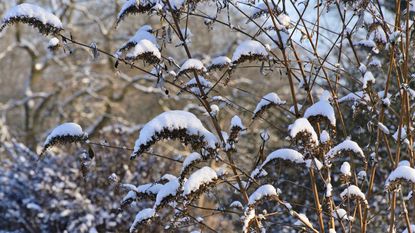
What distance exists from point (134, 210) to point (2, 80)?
2173cm

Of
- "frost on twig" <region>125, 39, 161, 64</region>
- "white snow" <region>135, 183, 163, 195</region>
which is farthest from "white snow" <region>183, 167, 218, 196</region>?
"white snow" <region>135, 183, 163, 195</region>

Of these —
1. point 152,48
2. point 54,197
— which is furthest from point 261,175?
point 54,197

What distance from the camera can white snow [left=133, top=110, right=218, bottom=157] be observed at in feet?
7.05

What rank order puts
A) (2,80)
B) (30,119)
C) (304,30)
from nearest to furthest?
(304,30)
(30,119)
(2,80)

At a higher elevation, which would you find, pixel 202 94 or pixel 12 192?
pixel 12 192

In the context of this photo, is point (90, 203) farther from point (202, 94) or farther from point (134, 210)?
point (202, 94)

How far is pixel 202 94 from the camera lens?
2.53 m

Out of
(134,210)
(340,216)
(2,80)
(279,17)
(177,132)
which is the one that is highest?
(2,80)

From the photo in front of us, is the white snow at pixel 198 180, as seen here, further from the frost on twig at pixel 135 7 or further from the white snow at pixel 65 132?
the frost on twig at pixel 135 7

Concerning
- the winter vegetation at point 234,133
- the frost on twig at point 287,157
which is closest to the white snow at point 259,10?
the winter vegetation at point 234,133

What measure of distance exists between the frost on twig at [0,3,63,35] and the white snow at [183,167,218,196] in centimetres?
80

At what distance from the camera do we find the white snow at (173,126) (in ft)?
7.05

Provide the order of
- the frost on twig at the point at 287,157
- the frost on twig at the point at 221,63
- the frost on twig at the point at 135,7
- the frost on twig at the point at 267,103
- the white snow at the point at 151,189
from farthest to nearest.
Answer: the white snow at the point at 151,189
the frost on twig at the point at 221,63
the frost on twig at the point at 267,103
the frost on twig at the point at 135,7
the frost on twig at the point at 287,157

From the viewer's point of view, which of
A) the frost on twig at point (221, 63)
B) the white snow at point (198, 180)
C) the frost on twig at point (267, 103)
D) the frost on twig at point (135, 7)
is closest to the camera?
the white snow at point (198, 180)
